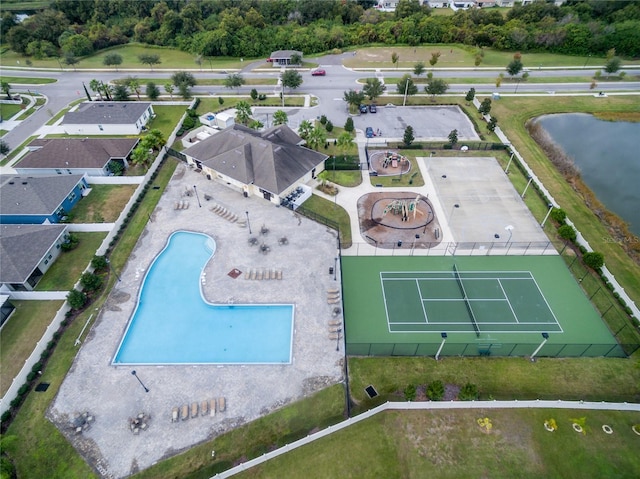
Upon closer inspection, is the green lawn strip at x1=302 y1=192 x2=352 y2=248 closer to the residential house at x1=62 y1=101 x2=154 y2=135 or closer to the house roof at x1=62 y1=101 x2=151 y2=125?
the residential house at x1=62 y1=101 x2=154 y2=135

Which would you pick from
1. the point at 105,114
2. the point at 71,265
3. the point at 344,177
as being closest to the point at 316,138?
the point at 344,177

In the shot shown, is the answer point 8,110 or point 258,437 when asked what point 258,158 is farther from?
point 8,110

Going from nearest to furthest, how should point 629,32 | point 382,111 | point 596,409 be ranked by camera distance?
point 596,409, point 382,111, point 629,32

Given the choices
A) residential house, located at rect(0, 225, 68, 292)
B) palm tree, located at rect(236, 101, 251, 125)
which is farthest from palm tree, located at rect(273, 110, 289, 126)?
residential house, located at rect(0, 225, 68, 292)

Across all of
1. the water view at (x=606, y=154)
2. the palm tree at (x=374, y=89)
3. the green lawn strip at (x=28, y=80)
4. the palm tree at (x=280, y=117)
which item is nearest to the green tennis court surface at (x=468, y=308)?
the water view at (x=606, y=154)

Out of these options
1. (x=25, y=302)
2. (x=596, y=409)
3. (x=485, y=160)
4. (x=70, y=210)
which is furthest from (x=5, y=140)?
(x=596, y=409)

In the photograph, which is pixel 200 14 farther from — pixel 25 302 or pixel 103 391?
pixel 103 391
